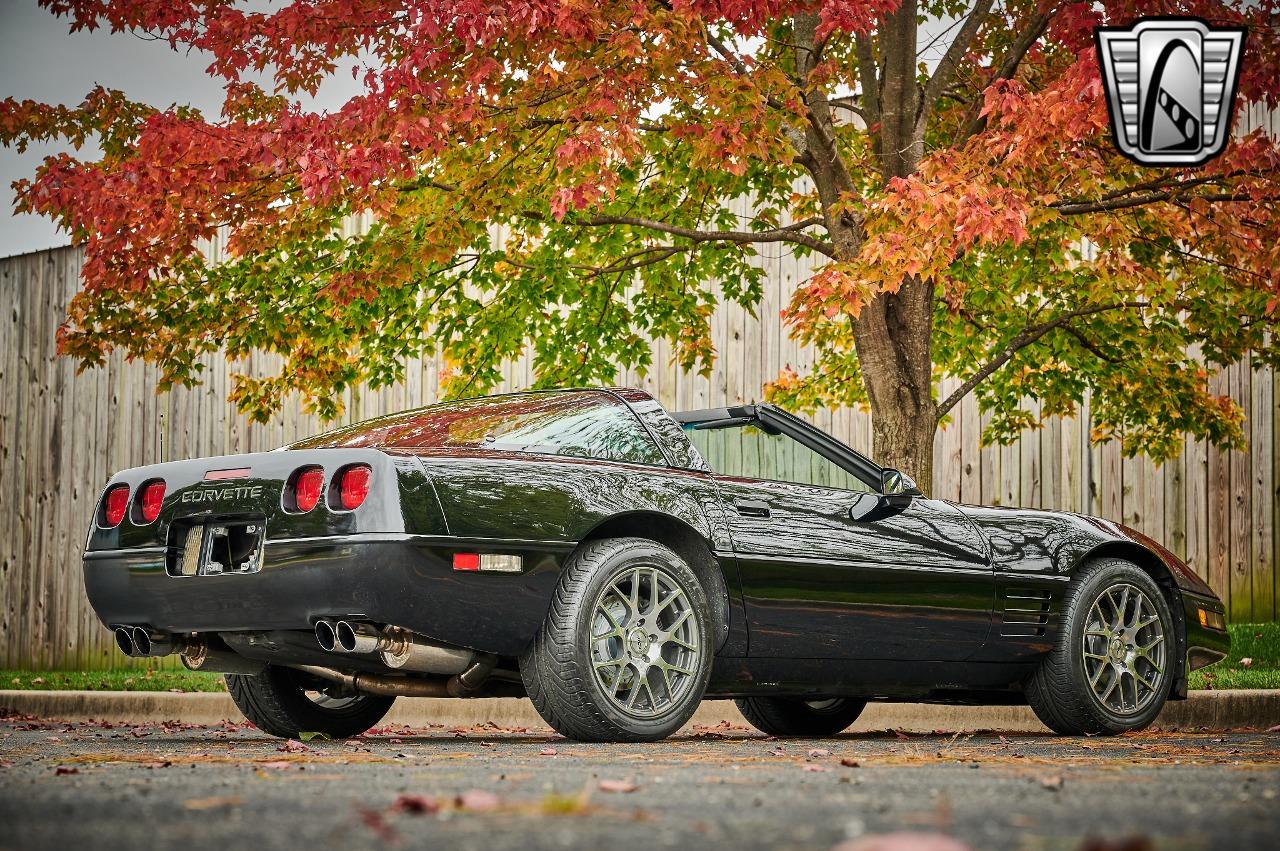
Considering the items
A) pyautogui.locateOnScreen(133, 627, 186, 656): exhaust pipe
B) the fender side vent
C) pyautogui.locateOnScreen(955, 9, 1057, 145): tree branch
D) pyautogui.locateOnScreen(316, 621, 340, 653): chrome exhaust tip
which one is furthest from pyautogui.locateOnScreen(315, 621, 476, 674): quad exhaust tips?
pyautogui.locateOnScreen(955, 9, 1057, 145): tree branch

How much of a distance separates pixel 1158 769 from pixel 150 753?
10.1 feet

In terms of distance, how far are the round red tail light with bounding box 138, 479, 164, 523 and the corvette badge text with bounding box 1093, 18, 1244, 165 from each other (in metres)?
4.64

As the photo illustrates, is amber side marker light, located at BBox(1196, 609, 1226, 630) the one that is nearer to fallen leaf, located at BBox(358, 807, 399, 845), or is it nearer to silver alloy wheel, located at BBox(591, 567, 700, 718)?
silver alloy wheel, located at BBox(591, 567, 700, 718)

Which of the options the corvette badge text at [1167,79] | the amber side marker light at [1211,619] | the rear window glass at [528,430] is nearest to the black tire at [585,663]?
the rear window glass at [528,430]

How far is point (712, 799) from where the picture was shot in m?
3.12

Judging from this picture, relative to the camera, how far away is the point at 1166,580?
271 inches

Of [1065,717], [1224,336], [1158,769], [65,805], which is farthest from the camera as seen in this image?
[1224,336]

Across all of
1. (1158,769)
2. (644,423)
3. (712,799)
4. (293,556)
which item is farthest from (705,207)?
(712,799)

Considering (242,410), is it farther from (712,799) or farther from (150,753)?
(712,799)

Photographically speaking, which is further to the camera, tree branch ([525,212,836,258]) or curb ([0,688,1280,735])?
tree branch ([525,212,836,258])

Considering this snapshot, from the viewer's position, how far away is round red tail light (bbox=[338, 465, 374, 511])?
486 cm

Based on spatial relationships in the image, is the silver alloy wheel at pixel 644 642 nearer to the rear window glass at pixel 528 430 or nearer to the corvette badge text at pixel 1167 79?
the rear window glass at pixel 528 430

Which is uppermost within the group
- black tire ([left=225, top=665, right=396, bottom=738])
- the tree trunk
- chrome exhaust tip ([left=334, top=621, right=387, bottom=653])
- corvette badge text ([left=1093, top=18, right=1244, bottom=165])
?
corvette badge text ([left=1093, top=18, right=1244, bottom=165])

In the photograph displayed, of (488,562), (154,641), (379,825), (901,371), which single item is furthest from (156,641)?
(901,371)
